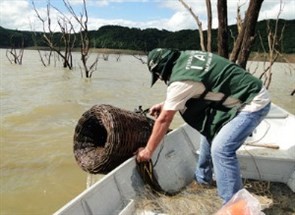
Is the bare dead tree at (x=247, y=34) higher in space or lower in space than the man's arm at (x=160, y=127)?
higher

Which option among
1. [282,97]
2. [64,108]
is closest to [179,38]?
[282,97]

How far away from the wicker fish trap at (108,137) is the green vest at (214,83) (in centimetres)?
80

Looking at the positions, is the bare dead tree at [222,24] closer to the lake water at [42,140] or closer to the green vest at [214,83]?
the lake water at [42,140]

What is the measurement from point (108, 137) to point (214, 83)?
4.16 ft

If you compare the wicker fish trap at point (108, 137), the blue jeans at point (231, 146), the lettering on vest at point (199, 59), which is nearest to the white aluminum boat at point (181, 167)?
the wicker fish trap at point (108, 137)

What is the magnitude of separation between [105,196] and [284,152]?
2718 millimetres

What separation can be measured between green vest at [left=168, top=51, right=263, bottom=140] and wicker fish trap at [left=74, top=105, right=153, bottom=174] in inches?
31.6

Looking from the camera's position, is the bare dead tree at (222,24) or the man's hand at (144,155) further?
the bare dead tree at (222,24)

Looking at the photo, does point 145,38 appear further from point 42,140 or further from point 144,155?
point 144,155

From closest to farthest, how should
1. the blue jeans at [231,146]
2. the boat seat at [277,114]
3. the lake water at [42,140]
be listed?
the blue jeans at [231,146], the lake water at [42,140], the boat seat at [277,114]

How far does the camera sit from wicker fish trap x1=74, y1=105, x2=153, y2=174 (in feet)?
13.1

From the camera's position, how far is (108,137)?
4.00 metres

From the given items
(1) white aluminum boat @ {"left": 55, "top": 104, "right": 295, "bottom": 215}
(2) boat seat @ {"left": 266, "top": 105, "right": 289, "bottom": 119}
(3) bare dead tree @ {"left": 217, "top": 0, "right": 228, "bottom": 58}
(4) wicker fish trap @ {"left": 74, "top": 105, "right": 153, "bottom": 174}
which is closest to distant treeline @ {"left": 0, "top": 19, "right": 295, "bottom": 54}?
(3) bare dead tree @ {"left": 217, "top": 0, "right": 228, "bottom": 58}

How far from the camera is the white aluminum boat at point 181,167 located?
A: 323 centimetres
